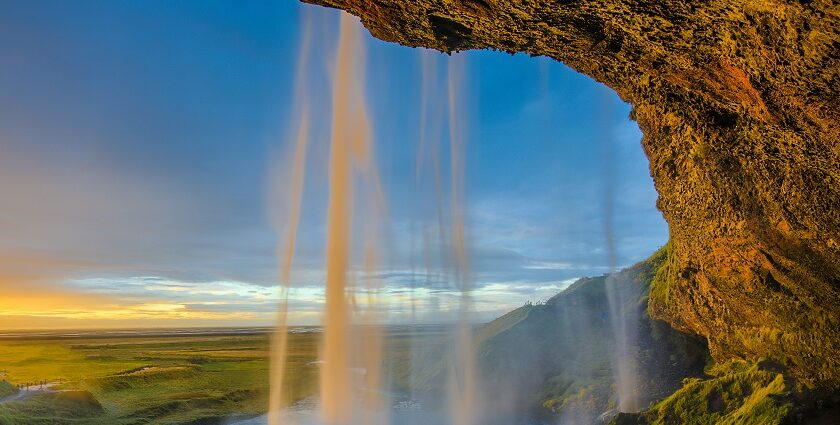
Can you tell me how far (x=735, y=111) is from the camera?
372 inches

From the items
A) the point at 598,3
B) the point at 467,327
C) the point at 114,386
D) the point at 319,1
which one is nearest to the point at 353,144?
the point at 467,327

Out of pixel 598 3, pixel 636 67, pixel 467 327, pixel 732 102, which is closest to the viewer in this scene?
pixel 598 3

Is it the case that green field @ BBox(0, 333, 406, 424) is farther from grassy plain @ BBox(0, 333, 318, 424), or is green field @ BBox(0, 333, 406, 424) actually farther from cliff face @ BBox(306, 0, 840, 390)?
cliff face @ BBox(306, 0, 840, 390)

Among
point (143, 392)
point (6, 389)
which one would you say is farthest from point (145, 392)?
point (6, 389)

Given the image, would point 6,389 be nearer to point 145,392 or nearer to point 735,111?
point 145,392

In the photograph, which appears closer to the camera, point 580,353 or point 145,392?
point 580,353

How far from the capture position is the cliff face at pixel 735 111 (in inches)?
269

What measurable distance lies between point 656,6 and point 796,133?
4.32 metres

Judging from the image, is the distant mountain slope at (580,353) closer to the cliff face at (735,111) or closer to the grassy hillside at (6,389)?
the cliff face at (735,111)

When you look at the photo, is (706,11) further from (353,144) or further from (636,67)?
(353,144)

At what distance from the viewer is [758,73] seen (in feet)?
24.3

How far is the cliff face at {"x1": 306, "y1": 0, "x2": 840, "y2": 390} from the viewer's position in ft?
22.4

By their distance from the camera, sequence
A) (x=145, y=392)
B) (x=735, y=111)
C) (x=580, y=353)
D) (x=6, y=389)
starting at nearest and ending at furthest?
(x=735, y=111), (x=580, y=353), (x=6, y=389), (x=145, y=392)

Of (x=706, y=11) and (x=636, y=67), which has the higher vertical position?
(x=636, y=67)
